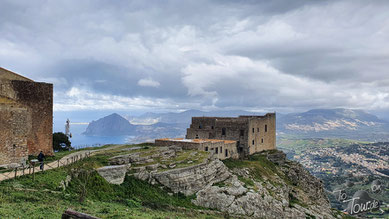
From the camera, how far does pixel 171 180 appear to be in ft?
103

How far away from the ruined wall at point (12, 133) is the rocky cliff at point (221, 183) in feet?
31.3

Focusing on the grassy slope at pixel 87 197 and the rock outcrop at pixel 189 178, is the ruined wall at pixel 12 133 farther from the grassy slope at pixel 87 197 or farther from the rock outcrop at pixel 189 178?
the rock outcrop at pixel 189 178

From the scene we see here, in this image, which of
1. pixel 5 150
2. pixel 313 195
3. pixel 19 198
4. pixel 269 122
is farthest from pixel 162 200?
pixel 269 122

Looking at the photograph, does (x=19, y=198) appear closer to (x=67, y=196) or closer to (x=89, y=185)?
(x=67, y=196)

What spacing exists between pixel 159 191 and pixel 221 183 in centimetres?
975

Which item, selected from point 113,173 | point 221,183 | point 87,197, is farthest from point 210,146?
point 87,197

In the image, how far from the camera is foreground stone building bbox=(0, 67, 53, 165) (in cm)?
2741

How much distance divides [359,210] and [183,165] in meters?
89.9

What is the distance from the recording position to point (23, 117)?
28859mm

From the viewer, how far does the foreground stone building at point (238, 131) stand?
187 feet

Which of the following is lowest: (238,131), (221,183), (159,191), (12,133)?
(221,183)

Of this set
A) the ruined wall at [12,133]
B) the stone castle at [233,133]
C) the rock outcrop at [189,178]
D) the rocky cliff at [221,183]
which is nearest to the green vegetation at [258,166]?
the rocky cliff at [221,183]

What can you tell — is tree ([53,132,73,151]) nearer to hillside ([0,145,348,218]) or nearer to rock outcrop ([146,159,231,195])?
hillside ([0,145,348,218])

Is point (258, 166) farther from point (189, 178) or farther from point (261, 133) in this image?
point (189, 178)
